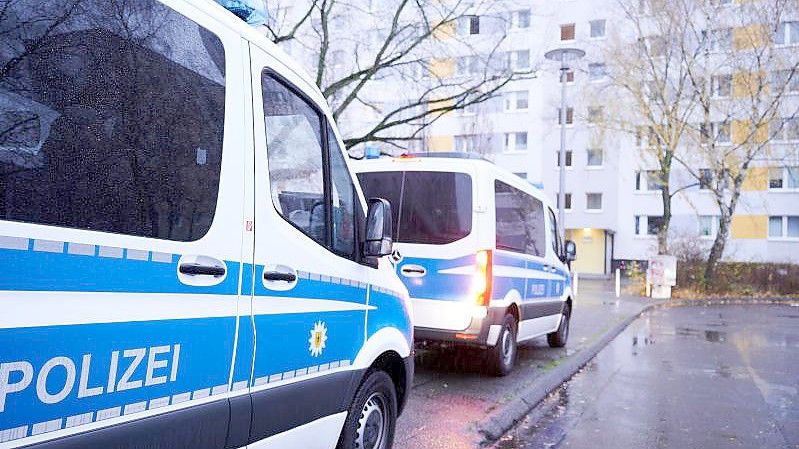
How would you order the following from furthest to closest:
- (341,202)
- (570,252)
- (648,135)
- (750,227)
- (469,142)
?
(750,227) → (469,142) → (648,135) → (570,252) → (341,202)

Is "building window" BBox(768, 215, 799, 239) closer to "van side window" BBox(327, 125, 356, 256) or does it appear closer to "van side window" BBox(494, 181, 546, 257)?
"van side window" BBox(494, 181, 546, 257)

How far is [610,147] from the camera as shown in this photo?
3042 cm

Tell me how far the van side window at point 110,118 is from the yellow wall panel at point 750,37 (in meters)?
24.5

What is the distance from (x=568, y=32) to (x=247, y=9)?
39505 millimetres

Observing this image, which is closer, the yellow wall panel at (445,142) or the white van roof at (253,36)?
the white van roof at (253,36)

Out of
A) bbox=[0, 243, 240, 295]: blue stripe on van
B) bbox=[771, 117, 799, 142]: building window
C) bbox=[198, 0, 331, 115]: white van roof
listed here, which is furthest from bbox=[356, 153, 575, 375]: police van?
bbox=[771, 117, 799, 142]: building window

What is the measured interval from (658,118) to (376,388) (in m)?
22.8

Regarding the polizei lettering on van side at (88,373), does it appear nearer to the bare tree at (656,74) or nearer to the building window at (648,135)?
the bare tree at (656,74)

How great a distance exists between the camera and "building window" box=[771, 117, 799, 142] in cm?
2284

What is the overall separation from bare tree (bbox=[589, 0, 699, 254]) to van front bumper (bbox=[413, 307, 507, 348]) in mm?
18739

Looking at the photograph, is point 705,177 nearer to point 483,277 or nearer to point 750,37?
point 750,37

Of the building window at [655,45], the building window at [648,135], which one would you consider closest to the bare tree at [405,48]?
the building window at [655,45]

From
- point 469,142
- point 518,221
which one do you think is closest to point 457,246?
point 518,221

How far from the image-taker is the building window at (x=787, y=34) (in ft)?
73.8
